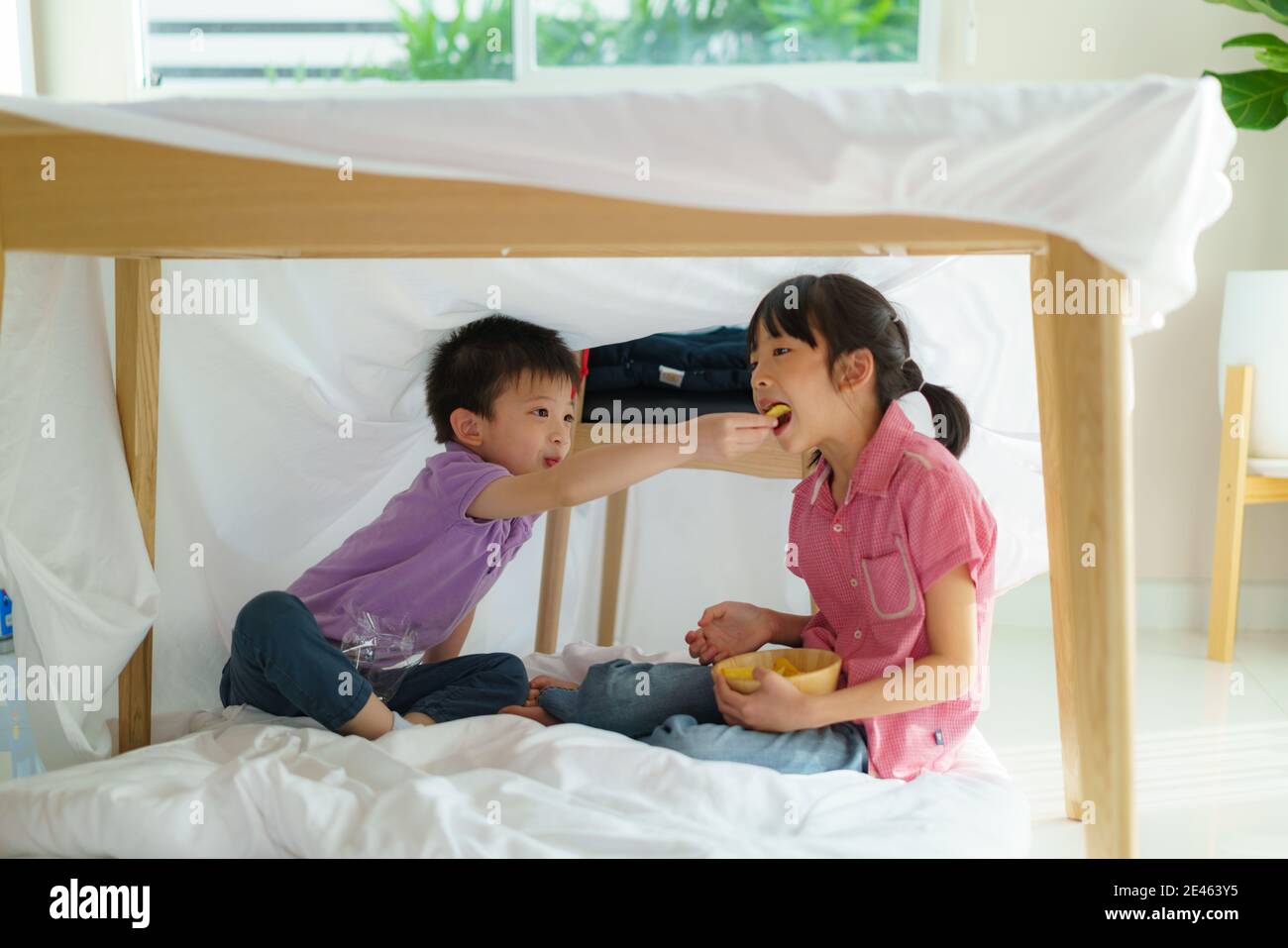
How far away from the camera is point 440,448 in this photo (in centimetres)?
148

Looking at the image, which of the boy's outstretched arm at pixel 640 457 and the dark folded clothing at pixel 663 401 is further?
the dark folded clothing at pixel 663 401

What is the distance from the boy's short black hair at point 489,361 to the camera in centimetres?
133

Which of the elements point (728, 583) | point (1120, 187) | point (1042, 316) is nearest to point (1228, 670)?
point (728, 583)

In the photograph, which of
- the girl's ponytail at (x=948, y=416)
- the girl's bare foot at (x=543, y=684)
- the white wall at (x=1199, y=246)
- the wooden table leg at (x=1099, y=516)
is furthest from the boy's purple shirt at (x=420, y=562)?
the white wall at (x=1199, y=246)

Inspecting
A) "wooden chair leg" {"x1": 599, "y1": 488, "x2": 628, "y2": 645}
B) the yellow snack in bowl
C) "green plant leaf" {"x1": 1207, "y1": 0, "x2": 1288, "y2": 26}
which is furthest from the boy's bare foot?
"green plant leaf" {"x1": 1207, "y1": 0, "x2": 1288, "y2": 26}

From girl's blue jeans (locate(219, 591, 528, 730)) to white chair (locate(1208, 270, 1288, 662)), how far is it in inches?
48.3

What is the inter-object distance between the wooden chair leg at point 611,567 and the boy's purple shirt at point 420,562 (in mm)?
363

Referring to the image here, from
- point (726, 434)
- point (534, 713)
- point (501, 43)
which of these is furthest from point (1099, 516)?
point (501, 43)

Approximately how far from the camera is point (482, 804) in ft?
3.01

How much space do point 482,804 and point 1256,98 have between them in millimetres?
1707

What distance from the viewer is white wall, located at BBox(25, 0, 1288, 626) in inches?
79.7

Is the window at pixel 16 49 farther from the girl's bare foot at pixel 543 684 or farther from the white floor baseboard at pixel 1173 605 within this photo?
the white floor baseboard at pixel 1173 605

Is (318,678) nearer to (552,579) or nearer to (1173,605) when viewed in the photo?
(552,579)

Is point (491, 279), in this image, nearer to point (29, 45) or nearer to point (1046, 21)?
point (1046, 21)
